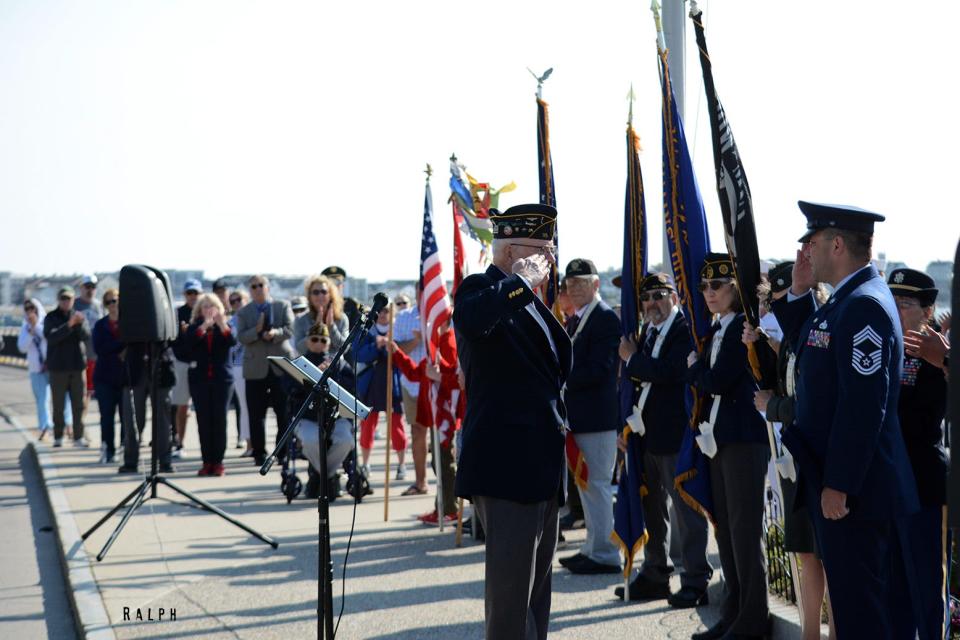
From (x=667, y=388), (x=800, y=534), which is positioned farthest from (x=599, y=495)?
(x=800, y=534)

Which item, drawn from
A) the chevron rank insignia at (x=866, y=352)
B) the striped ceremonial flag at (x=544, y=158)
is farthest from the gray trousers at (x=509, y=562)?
the striped ceremonial flag at (x=544, y=158)

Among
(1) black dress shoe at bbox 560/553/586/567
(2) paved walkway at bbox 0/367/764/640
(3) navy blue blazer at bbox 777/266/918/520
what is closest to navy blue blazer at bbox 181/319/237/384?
(2) paved walkway at bbox 0/367/764/640

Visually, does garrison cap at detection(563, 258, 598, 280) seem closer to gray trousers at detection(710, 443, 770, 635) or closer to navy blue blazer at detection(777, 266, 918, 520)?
gray trousers at detection(710, 443, 770, 635)

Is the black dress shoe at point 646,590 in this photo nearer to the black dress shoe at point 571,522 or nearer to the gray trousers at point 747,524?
the gray trousers at point 747,524

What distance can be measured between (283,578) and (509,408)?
3832mm

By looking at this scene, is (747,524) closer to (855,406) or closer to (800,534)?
(800,534)

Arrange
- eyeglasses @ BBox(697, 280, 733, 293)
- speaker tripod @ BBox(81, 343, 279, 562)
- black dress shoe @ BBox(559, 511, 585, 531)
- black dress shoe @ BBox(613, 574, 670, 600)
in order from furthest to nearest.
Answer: black dress shoe @ BBox(559, 511, 585, 531) < speaker tripod @ BBox(81, 343, 279, 562) < black dress shoe @ BBox(613, 574, 670, 600) < eyeglasses @ BBox(697, 280, 733, 293)

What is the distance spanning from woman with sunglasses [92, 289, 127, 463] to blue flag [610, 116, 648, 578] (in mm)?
8629

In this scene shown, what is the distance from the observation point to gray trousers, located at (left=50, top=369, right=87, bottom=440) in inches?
635

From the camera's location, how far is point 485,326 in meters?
4.39

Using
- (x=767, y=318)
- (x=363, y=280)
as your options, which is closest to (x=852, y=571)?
(x=767, y=318)

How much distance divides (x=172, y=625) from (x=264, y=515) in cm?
384

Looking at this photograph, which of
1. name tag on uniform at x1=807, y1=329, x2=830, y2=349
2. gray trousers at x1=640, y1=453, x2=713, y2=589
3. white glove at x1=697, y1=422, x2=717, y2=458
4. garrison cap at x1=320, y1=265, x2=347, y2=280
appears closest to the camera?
name tag on uniform at x1=807, y1=329, x2=830, y2=349

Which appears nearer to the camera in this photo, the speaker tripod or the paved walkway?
the paved walkway
